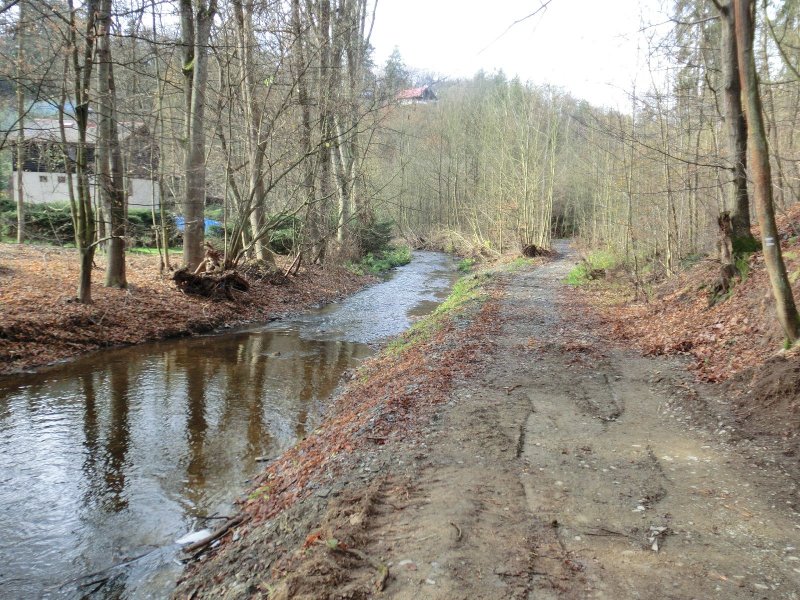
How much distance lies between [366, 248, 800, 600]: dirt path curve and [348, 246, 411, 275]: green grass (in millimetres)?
19472

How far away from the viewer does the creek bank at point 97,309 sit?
1091 centimetres

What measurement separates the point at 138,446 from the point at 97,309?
6.89 metres

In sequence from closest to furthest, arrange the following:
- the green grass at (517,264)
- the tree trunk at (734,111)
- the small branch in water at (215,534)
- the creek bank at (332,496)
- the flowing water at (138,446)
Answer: the creek bank at (332,496) < the flowing water at (138,446) < the small branch in water at (215,534) < the tree trunk at (734,111) < the green grass at (517,264)

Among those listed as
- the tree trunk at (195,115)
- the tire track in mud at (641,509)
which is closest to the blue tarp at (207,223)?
the tree trunk at (195,115)

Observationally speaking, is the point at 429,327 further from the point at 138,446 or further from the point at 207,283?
the point at 207,283

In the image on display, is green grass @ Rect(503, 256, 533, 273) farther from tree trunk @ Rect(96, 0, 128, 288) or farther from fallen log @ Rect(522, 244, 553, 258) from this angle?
tree trunk @ Rect(96, 0, 128, 288)

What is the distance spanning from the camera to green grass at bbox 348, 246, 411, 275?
26.5m

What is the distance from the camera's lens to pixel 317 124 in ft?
61.5

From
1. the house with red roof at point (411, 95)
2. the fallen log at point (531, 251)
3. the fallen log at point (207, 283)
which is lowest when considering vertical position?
the fallen log at point (207, 283)

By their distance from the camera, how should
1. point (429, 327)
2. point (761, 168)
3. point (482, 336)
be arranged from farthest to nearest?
A: point (429, 327)
point (482, 336)
point (761, 168)

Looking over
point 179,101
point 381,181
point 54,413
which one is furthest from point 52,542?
point 381,181

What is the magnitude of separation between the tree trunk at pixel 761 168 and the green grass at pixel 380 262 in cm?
1980

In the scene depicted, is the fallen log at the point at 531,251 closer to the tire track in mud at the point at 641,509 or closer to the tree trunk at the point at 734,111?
the tree trunk at the point at 734,111

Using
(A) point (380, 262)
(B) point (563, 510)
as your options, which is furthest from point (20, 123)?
(A) point (380, 262)
